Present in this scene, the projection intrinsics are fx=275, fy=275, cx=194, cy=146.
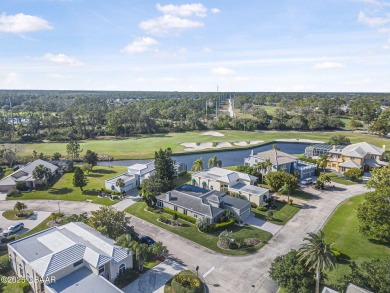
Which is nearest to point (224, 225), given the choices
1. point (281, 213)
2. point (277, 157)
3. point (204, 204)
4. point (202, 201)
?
point (204, 204)

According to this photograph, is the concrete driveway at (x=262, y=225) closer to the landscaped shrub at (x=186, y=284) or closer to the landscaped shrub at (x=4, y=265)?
the landscaped shrub at (x=186, y=284)

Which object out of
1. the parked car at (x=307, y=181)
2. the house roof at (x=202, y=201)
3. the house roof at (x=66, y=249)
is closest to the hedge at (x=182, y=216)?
the house roof at (x=202, y=201)

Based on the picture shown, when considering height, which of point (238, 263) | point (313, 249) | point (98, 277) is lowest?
point (238, 263)

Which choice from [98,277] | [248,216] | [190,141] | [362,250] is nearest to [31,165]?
[98,277]

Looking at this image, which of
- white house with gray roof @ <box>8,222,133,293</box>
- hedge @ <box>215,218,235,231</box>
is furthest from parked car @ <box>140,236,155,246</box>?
hedge @ <box>215,218,235,231</box>

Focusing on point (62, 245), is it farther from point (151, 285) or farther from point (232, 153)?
point (232, 153)

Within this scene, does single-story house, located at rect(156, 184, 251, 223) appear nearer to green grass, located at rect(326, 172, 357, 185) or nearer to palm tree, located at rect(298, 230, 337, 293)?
palm tree, located at rect(298, 230, 337, 293)
